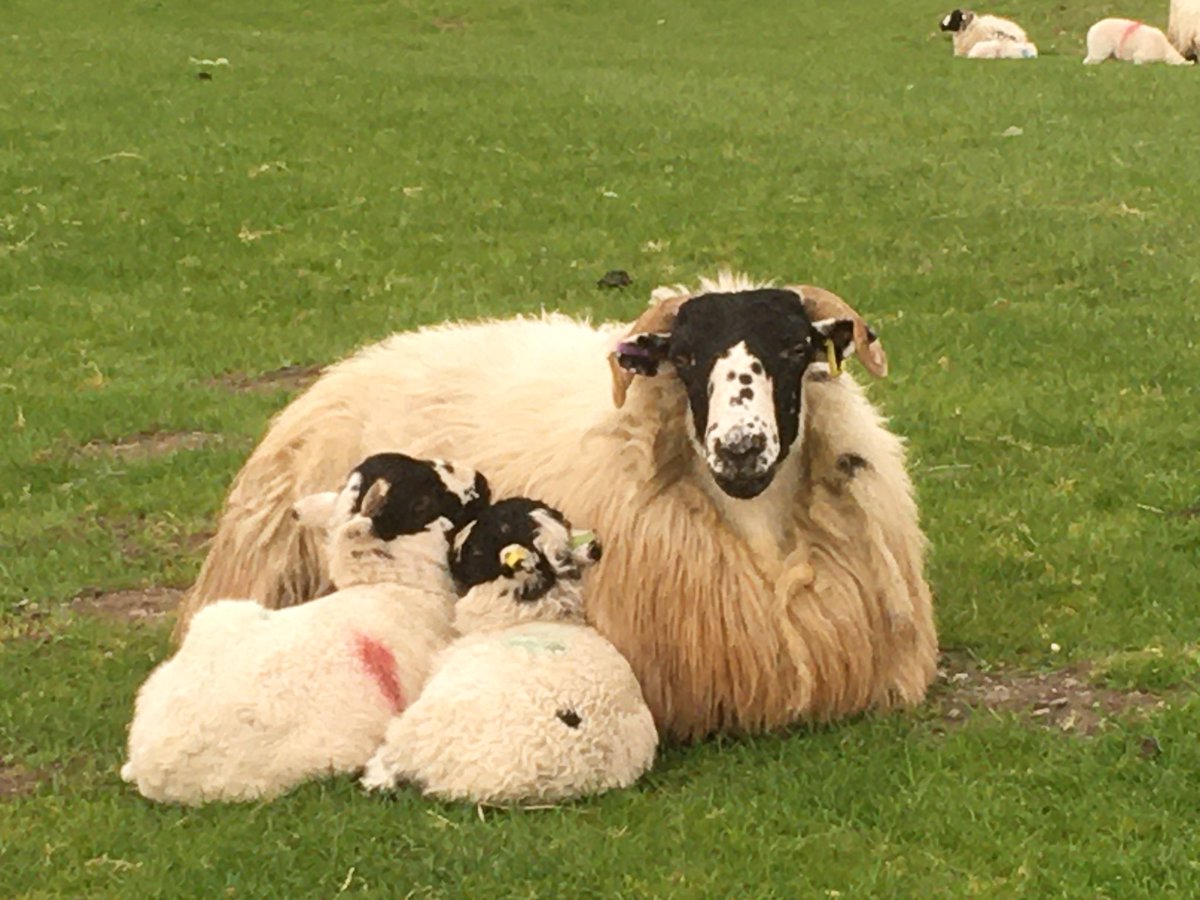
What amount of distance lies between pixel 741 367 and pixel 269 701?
5.71 ft

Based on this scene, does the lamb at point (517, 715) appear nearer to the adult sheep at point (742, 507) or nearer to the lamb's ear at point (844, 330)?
the adult sheep at point (742, 507)

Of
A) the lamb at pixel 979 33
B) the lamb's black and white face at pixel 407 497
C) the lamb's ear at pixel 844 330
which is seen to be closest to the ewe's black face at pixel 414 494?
the lamb's black and white face at pixel 407 497

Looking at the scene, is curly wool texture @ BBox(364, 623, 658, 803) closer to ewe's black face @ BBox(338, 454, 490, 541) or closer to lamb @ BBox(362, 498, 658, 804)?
lamb @ BBox(362, 498, 658, 804)

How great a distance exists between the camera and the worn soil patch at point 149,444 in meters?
9.90

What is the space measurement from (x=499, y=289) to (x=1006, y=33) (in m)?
17.0

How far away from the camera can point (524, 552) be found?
5754mm

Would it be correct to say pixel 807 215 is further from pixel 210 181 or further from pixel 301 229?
pixel 210 181

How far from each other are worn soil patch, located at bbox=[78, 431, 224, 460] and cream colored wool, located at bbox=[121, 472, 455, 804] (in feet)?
14.3

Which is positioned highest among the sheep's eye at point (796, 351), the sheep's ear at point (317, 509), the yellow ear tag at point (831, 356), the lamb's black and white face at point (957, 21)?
the sheep's eye at point (796, 351)

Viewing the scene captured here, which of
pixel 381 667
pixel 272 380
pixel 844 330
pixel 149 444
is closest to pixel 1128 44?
pixel 272 380

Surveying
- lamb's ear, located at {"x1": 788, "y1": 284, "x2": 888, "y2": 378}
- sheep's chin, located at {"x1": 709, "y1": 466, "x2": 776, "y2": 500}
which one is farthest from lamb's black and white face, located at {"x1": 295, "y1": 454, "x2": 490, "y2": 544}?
lamb's ear, located at {"x1": 788, "y1": 284, "x2": 888, "y2": 378}

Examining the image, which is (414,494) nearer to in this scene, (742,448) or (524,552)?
(524,552)

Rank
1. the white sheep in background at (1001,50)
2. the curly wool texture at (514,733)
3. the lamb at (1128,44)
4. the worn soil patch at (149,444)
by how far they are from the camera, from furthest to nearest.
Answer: the lamb at (1128,44) < the white sheep in background at (1001,50) < the worn soil patch at (149,444) < the curly wool texture at (514,733)

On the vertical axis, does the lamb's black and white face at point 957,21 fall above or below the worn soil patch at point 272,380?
above
